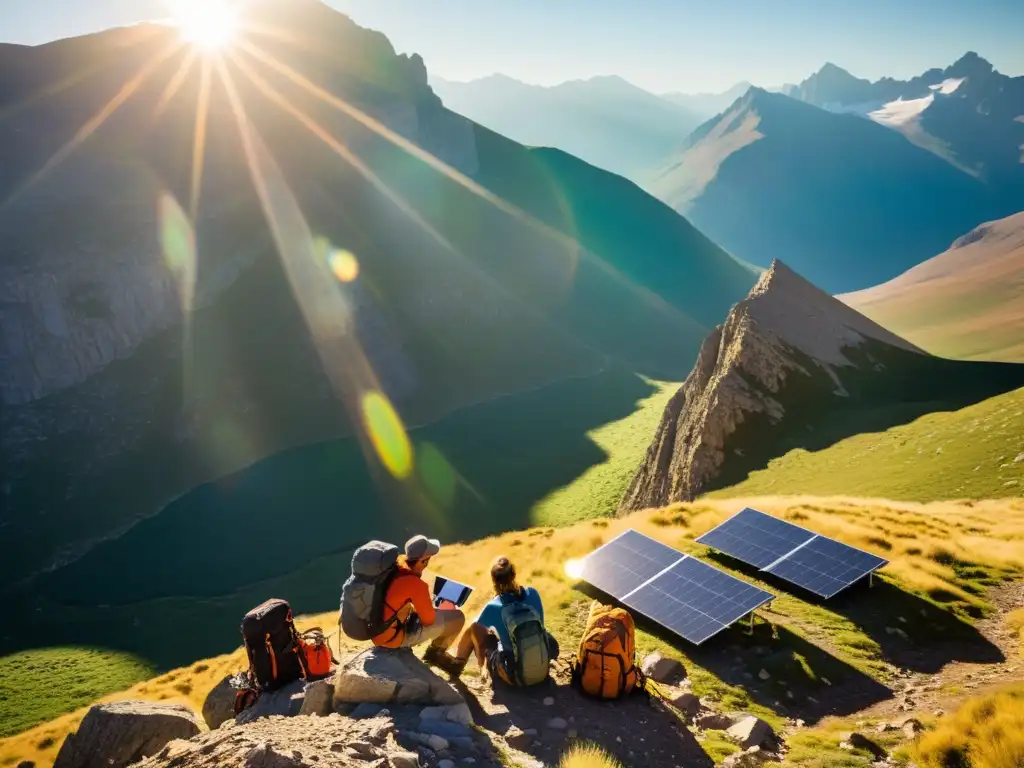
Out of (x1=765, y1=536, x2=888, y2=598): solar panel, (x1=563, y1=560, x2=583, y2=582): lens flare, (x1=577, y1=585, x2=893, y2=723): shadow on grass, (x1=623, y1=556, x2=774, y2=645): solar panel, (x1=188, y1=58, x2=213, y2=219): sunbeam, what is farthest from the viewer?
(x1=188, y1=58, x2=213, y2=219): sunbeam

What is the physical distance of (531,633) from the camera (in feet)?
32.9

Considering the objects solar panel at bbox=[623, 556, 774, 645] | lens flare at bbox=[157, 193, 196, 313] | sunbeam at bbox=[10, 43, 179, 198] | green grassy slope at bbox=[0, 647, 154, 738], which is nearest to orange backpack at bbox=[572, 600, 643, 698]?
solar panel at bbox=[623, 556, 774, 645]

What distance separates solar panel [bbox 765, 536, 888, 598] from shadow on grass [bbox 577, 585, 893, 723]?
187 cm

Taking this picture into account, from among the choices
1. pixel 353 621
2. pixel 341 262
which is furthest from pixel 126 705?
pixel 341 262

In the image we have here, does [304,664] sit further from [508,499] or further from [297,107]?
[297,107]

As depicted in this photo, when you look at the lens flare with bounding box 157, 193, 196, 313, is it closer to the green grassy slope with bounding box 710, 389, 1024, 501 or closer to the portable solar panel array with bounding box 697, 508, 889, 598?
the green grassy slope with bounding box 710, 389, 1024, 501

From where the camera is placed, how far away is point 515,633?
1002cm

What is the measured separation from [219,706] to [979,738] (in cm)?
1430

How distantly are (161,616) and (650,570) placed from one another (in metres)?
45.0

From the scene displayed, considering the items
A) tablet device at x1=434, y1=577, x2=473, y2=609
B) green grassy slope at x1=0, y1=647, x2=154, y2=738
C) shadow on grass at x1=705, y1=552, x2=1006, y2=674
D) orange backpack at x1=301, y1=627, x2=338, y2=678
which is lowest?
green grassy slope at x1=0, y1=647, x2=154, y2=738

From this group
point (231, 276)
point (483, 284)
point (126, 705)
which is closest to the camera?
point (126, 705)

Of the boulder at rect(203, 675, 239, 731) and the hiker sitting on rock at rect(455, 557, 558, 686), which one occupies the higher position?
the hiker sitting on rock at rect(455, 557, 558, 686)

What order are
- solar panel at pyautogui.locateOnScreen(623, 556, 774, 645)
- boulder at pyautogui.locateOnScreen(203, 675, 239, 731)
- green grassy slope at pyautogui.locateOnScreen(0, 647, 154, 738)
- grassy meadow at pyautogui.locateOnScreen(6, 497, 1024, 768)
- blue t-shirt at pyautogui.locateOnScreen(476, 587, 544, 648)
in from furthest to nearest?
green grassy slope at pyautogui.locateOnScreen(0, 647, 154, 738) < boulder at pyautogui.locateOnScreen(203, 675, 239, 731) < solar panel at pyautogui.locateOnScreen(623, 556, 774, 645) < grassy meadow at pyautogui.locateOnScreen(6, 497, 1024, 768) < blue t-shirt at pyautogui.locateOnScreen(476, 587, 544, 648)

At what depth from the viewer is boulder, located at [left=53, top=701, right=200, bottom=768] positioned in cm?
1207
